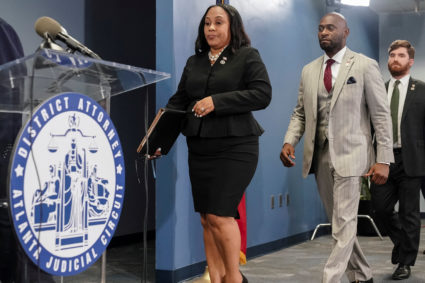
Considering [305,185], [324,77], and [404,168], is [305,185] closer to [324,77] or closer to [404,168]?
[404,168]

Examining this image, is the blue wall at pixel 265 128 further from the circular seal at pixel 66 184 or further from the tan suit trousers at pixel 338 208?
the circular seal at pixel 66 184

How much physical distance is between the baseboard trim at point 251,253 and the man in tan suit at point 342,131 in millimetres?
1094

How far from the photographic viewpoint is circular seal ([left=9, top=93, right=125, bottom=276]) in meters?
1.47

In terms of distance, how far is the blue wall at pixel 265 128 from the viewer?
156 inches

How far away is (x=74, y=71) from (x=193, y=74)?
4.62 ft

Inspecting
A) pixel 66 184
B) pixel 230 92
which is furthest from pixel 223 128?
pixel 66 184

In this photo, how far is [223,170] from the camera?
2.84 meters

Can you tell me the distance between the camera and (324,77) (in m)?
3.38

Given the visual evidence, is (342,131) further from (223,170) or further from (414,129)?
(414,129)

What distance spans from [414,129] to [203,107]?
2.21 meters

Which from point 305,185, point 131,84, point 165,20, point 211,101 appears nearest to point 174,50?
point 165,20

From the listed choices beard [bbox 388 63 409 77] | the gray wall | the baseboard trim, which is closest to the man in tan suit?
the baseboard trim

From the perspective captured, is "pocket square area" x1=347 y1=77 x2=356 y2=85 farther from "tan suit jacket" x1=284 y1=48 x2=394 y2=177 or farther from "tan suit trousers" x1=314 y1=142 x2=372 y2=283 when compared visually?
"tan suit trousers" x1=314 y1=142 x2=372 y2=283

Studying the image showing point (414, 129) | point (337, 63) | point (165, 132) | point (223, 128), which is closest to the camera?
point (223, 128)
